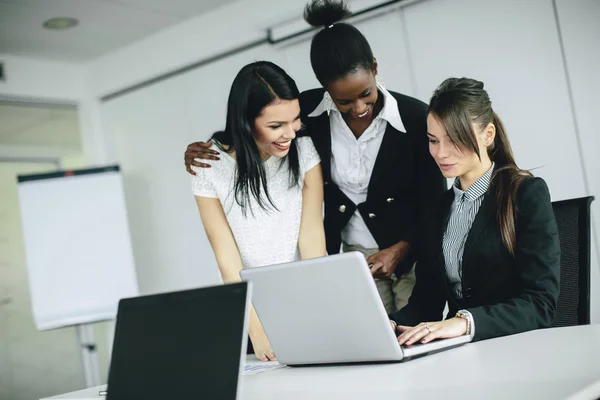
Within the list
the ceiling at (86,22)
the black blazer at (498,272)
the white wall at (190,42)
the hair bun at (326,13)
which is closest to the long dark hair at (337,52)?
the hair bun at (326,13)

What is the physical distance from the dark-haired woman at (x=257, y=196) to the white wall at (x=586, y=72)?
186 centimetres

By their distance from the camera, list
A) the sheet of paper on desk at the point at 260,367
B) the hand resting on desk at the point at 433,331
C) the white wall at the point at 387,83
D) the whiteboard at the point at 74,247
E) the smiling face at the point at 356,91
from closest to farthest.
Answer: the hand resting on desk at the point at 433,331 < the sheet of paper on desk at the point at 260,367 < the smiling face at the point at 356,91 < the white wall at the point at 387,83 < the whiteboard at the point at 74,247

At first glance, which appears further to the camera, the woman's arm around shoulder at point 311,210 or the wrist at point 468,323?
the woman's arm around shoulder at point 311,210

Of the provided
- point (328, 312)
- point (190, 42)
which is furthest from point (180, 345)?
point (190, 42)

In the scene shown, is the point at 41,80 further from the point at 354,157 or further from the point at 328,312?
the point at 328,312

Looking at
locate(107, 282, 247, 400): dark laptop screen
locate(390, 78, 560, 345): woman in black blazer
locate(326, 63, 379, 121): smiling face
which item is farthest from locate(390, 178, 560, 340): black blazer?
locate(107, 282, 247, 400): dark laptop screen

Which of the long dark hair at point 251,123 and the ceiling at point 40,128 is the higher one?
the ceiling at point 40,128

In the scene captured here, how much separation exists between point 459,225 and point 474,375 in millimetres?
853

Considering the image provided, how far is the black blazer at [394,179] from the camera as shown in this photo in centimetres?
232

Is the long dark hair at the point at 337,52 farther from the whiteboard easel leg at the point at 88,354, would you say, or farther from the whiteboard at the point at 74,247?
the whiteboard easel leg at the point at 88,354

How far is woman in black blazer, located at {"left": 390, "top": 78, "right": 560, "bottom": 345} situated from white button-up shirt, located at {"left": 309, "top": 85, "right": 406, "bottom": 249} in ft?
1.18

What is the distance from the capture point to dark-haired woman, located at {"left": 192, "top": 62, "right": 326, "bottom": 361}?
86.5 inches

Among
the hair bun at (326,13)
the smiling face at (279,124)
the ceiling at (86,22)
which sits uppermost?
the ceiling at (86,22)

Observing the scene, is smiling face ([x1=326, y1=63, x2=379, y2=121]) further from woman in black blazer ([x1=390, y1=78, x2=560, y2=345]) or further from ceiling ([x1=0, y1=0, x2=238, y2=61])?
ceiling ([x1=0, y1=0, x2=238, y2=61])
